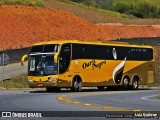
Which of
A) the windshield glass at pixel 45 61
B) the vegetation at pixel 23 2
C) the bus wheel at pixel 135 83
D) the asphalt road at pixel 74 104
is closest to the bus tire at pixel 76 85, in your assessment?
the windshield glass at pixel 45 61

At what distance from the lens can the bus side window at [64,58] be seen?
118 ft

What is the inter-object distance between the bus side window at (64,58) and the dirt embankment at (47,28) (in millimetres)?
26267

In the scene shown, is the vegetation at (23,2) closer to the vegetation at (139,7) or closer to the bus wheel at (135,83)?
the vegetation at (139,7)

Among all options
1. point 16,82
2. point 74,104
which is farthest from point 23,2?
point 74,104

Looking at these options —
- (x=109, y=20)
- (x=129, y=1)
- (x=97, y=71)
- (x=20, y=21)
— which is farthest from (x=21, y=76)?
(x=129, y=1)

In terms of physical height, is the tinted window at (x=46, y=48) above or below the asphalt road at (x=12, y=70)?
above

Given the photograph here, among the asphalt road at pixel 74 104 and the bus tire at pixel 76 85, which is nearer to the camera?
the asphalt road at pixel 74 104

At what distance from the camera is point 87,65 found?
3838 cm

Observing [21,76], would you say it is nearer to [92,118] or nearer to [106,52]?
[106,52]

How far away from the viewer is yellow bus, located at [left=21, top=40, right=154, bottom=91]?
36.1 m

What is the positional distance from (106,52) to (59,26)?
108 ft

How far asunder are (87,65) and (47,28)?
3302cm

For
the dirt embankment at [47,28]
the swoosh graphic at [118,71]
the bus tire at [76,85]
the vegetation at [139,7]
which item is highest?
the vegetation at [139,7]

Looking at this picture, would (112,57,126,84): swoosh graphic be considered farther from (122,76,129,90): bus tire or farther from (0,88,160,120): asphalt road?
(0,88,160,120): asphalt road
